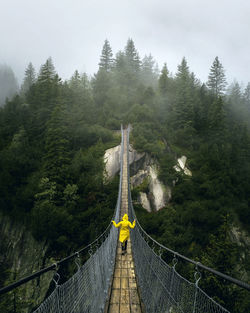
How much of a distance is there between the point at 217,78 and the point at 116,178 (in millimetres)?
31705

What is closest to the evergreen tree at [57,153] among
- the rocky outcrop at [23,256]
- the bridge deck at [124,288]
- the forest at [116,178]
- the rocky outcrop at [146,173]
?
the forest at [116,178]

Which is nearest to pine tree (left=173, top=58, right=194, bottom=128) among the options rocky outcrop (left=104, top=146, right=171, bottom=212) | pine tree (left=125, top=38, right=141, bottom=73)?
rocky outcrop (left=104, top=146, right=171, bottom=212)

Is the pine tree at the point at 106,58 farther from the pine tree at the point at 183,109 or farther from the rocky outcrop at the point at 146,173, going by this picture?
the rocky outcrop at the point at 146,173

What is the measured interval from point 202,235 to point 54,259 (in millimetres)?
9951

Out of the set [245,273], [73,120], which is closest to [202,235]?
[245,273]

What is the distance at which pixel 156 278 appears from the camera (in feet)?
11.1

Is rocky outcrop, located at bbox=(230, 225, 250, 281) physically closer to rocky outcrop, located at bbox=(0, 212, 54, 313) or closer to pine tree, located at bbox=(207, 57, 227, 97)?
rocky outcrop, located at bbox=(0, 212, 54, 313)

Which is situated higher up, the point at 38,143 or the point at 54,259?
the point at 38,143

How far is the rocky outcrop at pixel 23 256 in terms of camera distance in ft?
38.7

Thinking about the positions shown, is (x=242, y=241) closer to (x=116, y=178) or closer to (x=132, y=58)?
(x=116, y=178)

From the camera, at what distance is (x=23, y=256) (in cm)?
1341

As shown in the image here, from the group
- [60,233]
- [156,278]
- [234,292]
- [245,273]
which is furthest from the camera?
[60,233]

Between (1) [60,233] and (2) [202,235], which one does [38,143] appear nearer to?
(1) [60,233]

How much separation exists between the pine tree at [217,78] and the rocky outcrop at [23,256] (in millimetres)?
37340
